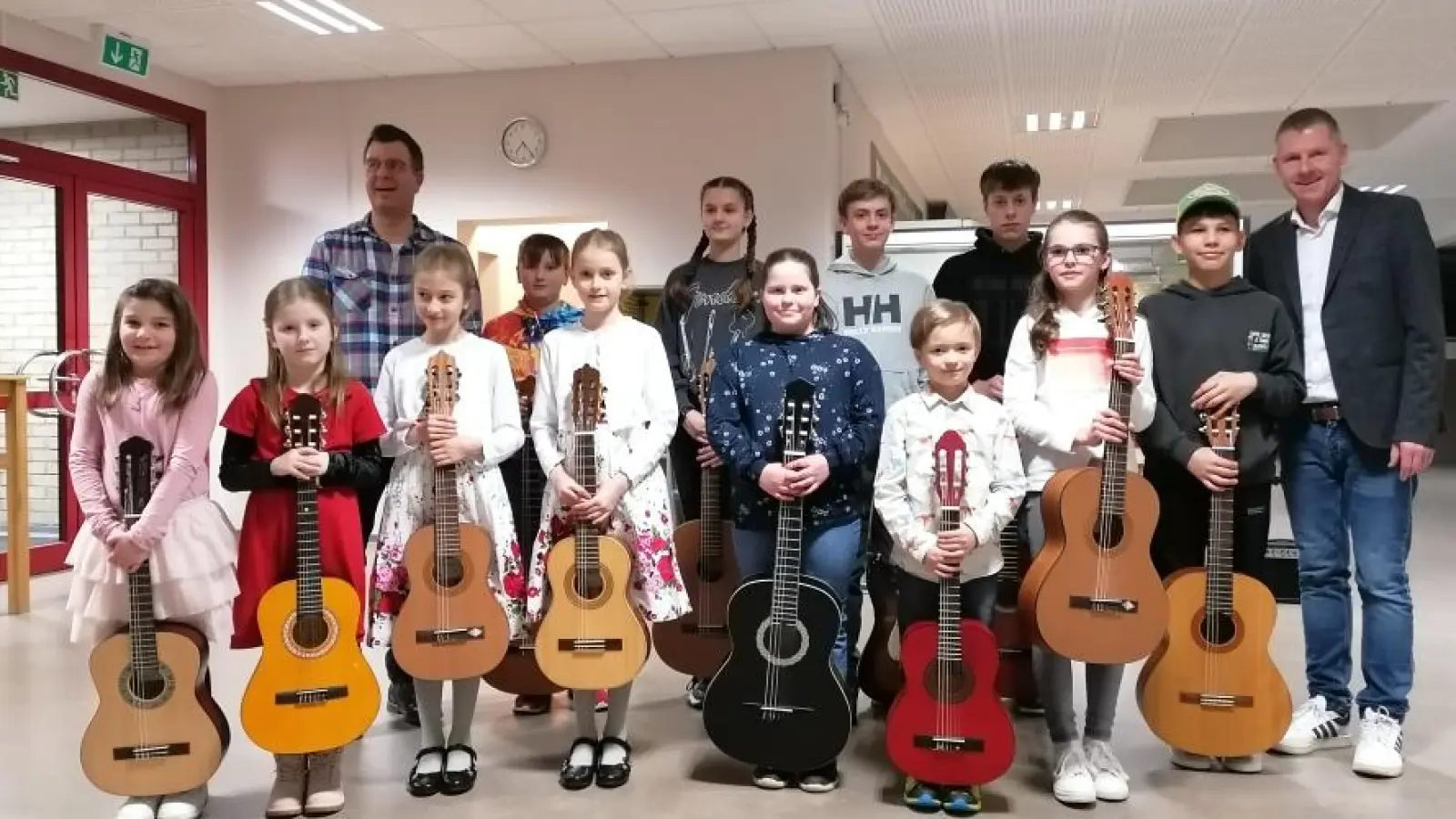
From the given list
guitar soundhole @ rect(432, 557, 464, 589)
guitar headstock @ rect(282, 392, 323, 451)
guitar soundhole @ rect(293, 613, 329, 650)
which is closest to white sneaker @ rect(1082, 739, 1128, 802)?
guitar soundhole @ rect(432, 557, 464, 589)

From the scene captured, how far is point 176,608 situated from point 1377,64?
7600 millimetres

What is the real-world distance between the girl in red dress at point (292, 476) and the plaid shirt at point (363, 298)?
0.56 metres

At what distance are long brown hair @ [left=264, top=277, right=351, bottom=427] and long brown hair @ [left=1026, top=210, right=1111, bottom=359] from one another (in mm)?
1763

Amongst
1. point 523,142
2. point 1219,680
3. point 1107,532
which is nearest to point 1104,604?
point 1107,532

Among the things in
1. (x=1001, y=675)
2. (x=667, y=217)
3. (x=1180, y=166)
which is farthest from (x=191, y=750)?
(x=1180, y=166)

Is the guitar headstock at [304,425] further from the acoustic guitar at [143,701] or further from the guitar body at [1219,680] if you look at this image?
the guitar body at [1219,680]

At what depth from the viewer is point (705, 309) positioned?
127 inches

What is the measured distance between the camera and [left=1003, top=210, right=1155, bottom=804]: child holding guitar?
102 inches

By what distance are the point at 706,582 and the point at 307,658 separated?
117 cm

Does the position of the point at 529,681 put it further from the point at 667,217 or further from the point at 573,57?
the point at 573,57

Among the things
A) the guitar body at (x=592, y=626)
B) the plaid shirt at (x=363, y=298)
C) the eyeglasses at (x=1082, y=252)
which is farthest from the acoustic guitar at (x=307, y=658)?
the eyeglasses at (x=1082, y=252)

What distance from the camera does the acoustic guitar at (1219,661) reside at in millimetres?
2613

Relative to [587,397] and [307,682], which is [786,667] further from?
[307,682]

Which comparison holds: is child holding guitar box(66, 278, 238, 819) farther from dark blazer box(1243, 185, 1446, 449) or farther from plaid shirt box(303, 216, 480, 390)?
dark blazer box(1243, 185, 1446, 449)
